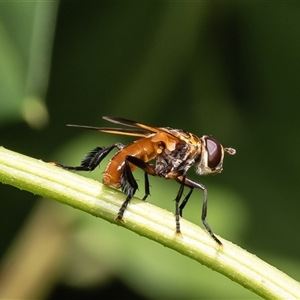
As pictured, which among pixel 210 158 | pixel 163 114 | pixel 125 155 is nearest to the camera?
pixel 125 155

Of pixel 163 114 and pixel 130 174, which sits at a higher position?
pixel 130 174

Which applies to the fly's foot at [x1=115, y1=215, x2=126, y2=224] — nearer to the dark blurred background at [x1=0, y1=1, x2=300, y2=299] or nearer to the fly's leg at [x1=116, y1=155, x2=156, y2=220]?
the fly's leg at [x1=116, y1=155, x2=156, y2=220]

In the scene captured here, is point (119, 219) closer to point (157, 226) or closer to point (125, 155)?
point (157, 226)

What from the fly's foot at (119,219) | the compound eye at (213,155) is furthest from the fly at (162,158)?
→ the fly's foot at (119,219)

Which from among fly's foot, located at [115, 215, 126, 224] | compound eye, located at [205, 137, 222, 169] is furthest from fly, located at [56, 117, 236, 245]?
fly's foot, located at [115, 215, 126, 224]

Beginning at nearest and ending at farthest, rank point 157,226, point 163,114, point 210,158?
point 157,226 → point 210,158 → point 163,114

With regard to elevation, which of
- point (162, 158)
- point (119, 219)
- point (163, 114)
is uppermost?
point (119, 219)

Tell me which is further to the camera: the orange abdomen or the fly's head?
the fly's head

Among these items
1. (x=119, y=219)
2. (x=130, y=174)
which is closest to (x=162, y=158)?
(x=130, y=174)
